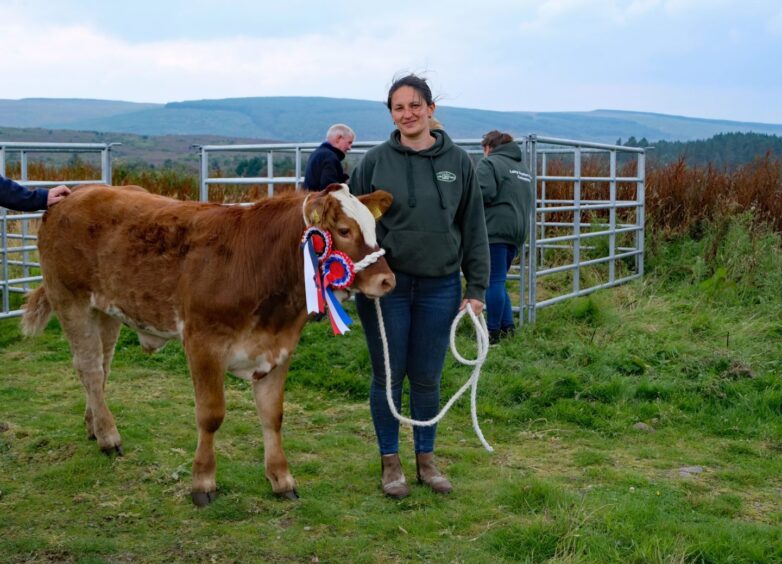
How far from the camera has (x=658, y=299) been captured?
9.23 meters

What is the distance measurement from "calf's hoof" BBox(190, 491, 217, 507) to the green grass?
0.06 m

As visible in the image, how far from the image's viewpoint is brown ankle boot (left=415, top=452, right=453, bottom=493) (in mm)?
4496

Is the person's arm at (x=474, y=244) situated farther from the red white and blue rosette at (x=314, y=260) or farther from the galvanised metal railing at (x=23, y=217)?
the galvanised metal railing at (x=23, y=217)

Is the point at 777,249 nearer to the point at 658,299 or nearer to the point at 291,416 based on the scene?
the point at 658,299

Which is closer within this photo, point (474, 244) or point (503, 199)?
point (474, 244)

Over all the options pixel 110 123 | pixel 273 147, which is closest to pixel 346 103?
pixel 110 123

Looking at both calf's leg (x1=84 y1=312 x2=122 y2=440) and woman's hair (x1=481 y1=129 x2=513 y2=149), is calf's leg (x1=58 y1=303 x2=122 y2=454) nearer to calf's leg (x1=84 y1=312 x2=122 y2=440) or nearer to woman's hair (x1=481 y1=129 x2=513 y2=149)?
calf's leg (x1=84 y1=312 x2=122 y2=440)

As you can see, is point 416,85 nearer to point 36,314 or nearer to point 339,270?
point 339,270

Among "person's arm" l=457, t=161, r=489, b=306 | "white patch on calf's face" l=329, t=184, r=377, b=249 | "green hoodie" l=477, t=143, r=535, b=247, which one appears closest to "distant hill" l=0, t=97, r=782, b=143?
"green hoodie" l=477, t=143, r=535, b=247

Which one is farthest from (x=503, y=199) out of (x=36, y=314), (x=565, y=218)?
(x=565, y=218)

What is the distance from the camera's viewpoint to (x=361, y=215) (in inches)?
158

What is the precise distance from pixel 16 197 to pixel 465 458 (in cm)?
284

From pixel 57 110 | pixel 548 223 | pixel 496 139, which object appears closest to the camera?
pixel 496 139

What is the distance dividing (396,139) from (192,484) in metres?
1.98
